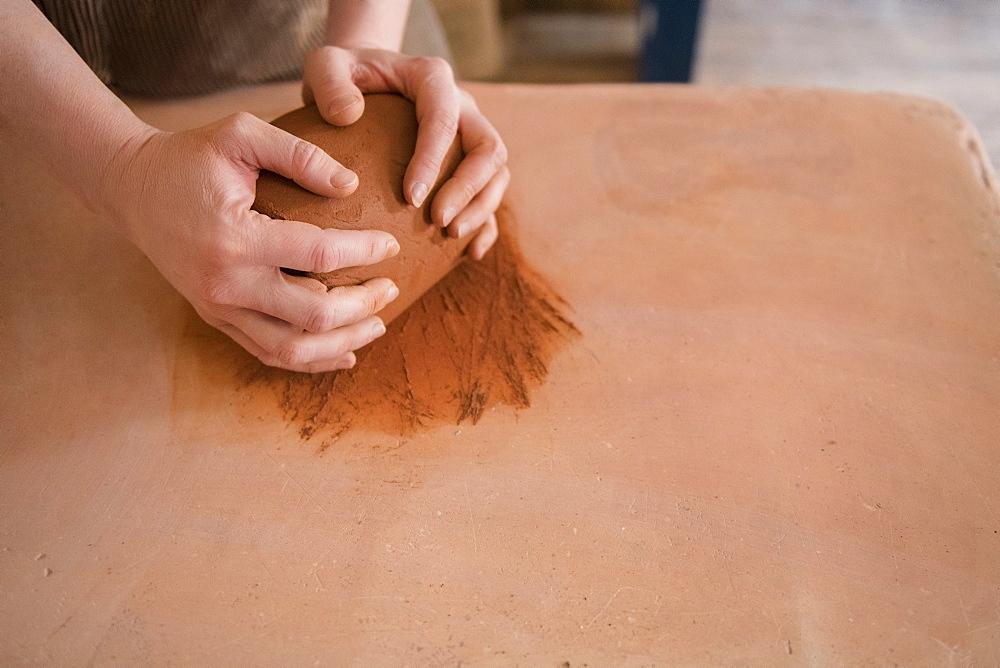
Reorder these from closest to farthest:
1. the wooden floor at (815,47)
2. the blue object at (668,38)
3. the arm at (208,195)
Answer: the arm at (208,195) < the blue object at (668,38) < the wooden floor at (815,47)

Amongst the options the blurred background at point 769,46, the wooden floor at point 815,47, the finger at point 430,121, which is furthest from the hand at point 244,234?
the wooden floor at point 815,47

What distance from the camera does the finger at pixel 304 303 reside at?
1048mm

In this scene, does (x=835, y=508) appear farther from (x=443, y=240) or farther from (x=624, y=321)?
(x=443, y=240)

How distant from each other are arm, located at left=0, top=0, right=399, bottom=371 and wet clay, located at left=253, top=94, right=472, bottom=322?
0.09 feet

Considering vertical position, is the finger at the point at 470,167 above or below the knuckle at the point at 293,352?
above

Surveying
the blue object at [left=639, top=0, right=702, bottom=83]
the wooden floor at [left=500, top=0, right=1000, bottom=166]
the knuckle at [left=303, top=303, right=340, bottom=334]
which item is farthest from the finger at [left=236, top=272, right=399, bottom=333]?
the wooden floor at [left=500, top=0, right=1000, bottom=166]

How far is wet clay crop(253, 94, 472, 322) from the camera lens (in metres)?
1.08

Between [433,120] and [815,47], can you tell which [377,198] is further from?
[815,47]

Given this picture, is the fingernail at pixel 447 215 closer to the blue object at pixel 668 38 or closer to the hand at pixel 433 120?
the hand at pixel 433 120

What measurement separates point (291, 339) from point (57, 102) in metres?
0.51

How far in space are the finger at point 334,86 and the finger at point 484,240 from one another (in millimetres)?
299

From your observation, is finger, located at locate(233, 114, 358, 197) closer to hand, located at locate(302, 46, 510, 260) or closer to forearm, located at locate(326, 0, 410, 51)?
hand, located at locate(302, 46, 510, 260)

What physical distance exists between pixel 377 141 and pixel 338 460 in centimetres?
51

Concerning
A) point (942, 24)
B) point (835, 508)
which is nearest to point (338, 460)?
point (835, 508)
